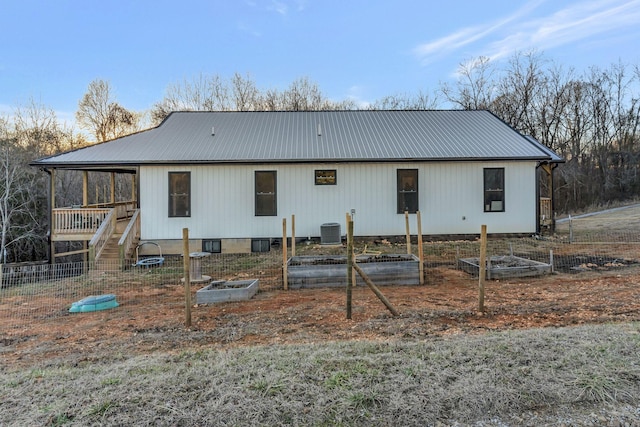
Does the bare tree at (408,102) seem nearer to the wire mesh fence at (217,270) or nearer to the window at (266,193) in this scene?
the wire mesh fence at (217,270)

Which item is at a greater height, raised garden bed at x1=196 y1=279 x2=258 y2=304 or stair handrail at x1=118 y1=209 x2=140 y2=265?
stair handrail at x1=118 y1=209 x2=140 y2=265

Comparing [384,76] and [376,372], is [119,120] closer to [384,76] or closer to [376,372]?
[384,76]

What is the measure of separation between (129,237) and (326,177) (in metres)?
6.30

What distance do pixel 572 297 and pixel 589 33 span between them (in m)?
19.2

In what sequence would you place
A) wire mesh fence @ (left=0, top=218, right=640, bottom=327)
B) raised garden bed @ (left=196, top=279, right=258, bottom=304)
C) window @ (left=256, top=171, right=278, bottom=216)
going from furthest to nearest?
window @ (left=256, top=171, right=278, bottom=216)
wire mesh fence @ (left=0, top=218, right=640, bottom=327)
raised garden bed @ (left=196, top=279, right=258, bottom=304)

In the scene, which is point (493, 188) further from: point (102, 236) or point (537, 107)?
point (537, 107)

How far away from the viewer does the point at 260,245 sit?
12.4 metres

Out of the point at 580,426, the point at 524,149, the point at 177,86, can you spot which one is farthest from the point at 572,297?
the point at 177,86

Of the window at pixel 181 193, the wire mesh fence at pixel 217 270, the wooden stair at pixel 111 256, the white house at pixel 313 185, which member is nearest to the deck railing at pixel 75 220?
the white house at pixel 313 185

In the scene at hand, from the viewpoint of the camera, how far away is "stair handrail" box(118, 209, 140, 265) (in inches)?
413

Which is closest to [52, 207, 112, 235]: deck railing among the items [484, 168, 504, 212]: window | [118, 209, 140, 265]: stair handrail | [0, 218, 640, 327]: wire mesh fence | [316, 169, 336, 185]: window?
[118, 209, 140, 265]: stair handrail

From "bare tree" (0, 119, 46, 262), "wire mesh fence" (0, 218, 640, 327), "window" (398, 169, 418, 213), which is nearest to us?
"wire mesh fence" (0, 218, 640, 327)

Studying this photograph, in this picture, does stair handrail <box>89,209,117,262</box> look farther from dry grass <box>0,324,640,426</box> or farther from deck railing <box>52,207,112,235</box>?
dry grass <box>0,324,640,426</box>

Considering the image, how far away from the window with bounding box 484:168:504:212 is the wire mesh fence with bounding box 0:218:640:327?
1185mm
